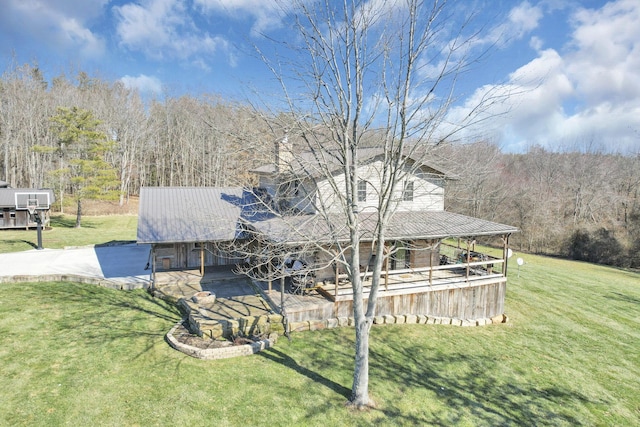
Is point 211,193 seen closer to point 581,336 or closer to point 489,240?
point 581,336

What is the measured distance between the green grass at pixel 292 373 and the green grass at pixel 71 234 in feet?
30.2

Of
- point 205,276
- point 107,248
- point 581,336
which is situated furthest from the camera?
point 107,248

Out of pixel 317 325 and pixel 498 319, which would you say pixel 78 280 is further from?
pixel 498 319

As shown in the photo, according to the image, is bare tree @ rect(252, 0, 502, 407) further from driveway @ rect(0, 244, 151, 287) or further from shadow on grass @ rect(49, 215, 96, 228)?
shadow on grass @ rect(49, 215, 96, 228)

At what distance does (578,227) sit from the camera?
32906mm

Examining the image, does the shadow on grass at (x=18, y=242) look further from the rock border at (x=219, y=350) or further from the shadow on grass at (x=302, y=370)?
the shadow on grass at (x=302, y=370)

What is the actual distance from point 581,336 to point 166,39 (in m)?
18.9

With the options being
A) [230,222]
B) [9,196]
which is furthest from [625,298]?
[9,196]

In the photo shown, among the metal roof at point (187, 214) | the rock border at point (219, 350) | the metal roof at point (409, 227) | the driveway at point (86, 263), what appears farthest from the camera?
the driveway at point (86, 263)

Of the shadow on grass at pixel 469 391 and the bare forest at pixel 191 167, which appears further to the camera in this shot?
the bare forest at pixel 191 167

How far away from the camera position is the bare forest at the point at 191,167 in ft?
104

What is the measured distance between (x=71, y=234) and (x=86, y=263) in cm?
975

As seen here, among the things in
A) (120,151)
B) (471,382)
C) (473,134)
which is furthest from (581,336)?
(120,151)

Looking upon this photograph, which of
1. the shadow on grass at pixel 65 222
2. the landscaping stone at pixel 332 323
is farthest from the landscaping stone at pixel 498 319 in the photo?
the shadow on grass at pixel 65 222
